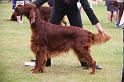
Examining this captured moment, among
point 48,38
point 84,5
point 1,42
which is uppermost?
point 84,5

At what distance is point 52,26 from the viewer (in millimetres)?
7156

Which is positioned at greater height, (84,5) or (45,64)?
(84,5)

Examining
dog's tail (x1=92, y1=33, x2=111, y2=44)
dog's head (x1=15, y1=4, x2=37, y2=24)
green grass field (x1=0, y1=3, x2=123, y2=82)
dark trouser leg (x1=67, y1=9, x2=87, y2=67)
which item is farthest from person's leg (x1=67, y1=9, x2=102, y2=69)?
dog's head (x1=15, y1=4, x2=37, y2=24)

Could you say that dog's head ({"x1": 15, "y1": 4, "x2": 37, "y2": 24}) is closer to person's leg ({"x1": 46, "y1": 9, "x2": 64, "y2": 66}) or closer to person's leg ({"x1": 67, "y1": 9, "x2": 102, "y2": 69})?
person's leg ({"x1": 46, "y1": 9, "x2": 64, "y2": 66})

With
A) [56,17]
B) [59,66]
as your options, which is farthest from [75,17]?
[59,66]

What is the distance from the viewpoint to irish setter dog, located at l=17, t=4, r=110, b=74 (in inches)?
280

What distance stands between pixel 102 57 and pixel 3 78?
3094 millimetres

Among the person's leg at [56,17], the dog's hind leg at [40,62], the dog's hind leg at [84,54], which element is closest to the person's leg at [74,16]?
the person's leg at [56,17]

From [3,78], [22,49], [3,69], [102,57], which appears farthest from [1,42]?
[3,78]

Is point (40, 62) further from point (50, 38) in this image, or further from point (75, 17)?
point (75, 17)

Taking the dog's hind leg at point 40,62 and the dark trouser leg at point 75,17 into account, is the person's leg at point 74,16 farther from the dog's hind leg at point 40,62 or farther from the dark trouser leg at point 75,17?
the dog's hind leg at point 40,62

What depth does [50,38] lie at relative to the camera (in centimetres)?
718

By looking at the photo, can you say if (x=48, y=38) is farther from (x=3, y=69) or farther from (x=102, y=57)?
(x=102, y=57)

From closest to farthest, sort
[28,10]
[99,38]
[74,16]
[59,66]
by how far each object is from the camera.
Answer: [28,10]
[99,38]
[74,16]
[59,66]
